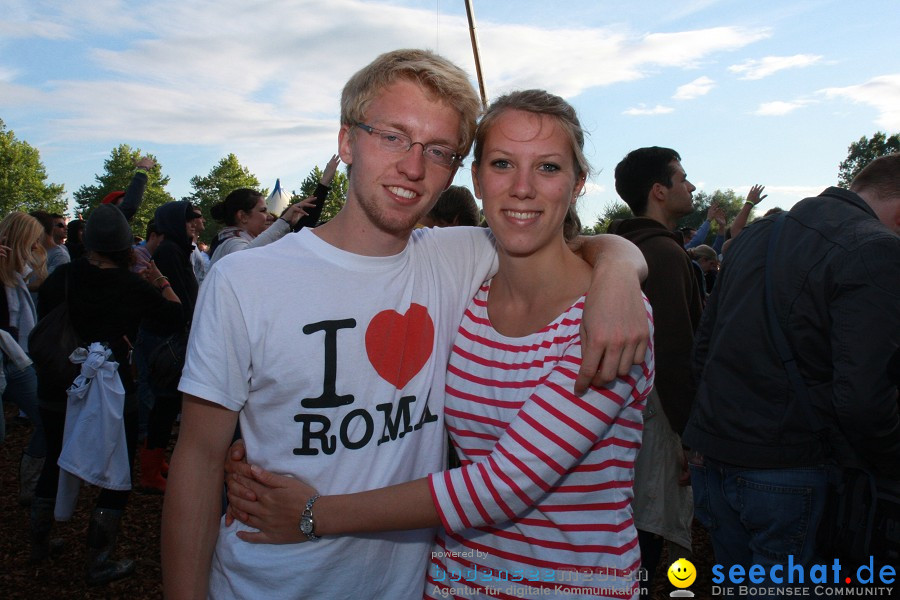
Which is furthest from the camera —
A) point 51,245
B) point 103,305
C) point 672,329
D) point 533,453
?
point 51,245

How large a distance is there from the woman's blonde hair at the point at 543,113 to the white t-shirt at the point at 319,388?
1.96ft

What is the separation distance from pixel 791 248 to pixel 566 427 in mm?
1703

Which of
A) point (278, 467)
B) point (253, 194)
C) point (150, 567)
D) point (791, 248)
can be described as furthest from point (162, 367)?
point (791, 248)

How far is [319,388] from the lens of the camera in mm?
1895

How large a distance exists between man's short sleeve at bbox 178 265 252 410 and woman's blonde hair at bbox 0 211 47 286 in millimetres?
5876

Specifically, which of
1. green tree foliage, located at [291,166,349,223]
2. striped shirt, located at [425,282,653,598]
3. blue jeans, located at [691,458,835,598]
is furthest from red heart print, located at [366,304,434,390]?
green tree foliage, located at [291,166,349,223]

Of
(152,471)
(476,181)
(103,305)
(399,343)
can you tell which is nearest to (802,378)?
(476,181)

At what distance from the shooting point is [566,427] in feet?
5.57

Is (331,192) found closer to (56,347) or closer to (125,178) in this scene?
(125,178)

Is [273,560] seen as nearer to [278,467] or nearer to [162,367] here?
[278,467]

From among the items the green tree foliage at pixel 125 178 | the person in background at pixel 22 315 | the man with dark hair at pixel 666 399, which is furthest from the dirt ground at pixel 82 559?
the green tree foliage at pixel 125 178

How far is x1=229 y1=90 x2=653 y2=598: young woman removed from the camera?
1733mm

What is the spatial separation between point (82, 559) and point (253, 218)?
363 cm

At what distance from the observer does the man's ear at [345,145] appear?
2.27 meters
